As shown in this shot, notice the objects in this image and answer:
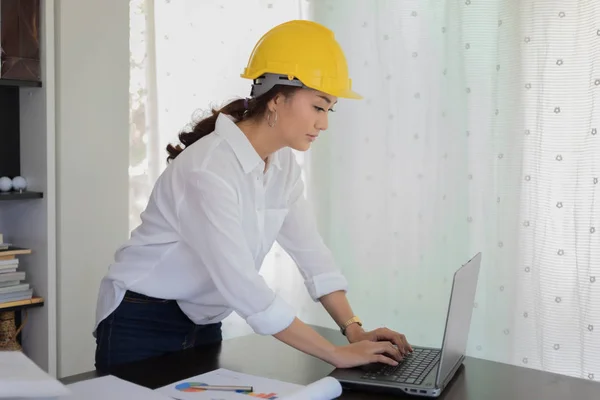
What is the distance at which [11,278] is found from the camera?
271 centimetres

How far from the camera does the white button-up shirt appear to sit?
1549 mm

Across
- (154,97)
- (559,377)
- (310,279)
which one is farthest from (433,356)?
(154,97)

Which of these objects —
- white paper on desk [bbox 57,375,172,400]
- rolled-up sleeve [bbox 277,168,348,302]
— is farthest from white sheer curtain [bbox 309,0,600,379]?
white paper on desk [bbox 57,375,172,400]

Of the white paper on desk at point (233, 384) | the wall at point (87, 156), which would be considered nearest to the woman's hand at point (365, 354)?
the white paper on desk at point (233, 384)

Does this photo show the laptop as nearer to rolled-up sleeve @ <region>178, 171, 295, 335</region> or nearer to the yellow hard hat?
rolled-up sleeve @ <region>178, 171, 295, 335</region>

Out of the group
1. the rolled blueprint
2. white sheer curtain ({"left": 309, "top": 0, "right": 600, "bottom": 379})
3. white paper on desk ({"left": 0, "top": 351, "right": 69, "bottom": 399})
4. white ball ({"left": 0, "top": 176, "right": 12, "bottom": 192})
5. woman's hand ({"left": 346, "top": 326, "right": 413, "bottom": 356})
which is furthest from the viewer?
white ball ({"left": 0, "top": 176, "right": 12, "bottom": 192})

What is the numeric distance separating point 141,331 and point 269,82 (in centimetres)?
70

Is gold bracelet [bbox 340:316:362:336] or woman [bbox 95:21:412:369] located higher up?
woman [bbox 95:21:412:369]

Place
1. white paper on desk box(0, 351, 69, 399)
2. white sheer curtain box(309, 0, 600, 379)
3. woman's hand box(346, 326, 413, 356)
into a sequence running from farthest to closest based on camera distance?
white sheer curtain box(309, 0, 600, 379) → woman's hand box(346, 326, 413, 356) → white paper on desk box(0, 351, 69, 399)

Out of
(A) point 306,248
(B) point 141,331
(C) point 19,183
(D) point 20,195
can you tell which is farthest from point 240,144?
(C) point 19,183

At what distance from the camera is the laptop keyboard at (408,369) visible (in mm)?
1447

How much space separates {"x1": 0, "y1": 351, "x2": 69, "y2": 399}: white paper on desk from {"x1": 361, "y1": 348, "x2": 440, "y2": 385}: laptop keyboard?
0.68 metres

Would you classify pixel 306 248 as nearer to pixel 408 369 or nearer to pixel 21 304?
pixel 408 369

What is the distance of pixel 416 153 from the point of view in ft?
9.88
